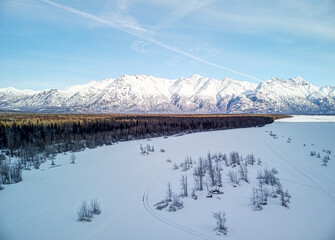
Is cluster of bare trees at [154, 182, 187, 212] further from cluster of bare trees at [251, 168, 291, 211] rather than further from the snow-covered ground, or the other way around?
cluster of bare trees at [251, 168, 291, 211]

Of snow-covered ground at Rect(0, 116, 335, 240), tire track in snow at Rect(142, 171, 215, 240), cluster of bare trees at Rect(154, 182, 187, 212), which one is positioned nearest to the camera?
tire track in snow at Rect(142, 171, 215, 240)

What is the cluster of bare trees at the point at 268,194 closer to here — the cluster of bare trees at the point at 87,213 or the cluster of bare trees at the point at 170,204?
the cluster of bare trees at the point at 170,204

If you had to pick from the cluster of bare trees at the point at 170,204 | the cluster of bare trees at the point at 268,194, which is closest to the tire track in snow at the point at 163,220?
the cluster of bare trees at the point at 170,204

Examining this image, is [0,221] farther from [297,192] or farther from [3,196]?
[297,192]

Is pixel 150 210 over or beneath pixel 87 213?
beneath

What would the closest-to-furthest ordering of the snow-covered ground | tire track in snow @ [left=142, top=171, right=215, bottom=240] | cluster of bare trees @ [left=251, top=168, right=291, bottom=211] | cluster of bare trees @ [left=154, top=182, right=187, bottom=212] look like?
Result: 1. tire track in snow @ [left=142, top=171, right=215, bottom=240]
2. the snow-covered ground
3. cluster of bare trees @ [left=251, top=168, right=291, bottom=211]
4. cluster of bare trees @ [left=154, top=182, right=187, bottom=212]

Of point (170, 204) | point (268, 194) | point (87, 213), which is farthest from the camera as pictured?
point (268, 194)

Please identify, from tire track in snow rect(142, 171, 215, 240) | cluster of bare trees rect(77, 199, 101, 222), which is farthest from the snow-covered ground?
cluster of bare trees rect(77, 199, 101, 222)

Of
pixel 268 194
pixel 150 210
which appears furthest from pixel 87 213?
pixel 268 194

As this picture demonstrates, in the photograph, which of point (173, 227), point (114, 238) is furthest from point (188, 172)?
point (114, 238)

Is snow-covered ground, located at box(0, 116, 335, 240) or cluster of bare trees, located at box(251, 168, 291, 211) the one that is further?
cluster of bare trees, located at box(251, 168, 291, 211)

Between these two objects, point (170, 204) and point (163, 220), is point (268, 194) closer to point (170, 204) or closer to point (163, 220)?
point (170, 204)
